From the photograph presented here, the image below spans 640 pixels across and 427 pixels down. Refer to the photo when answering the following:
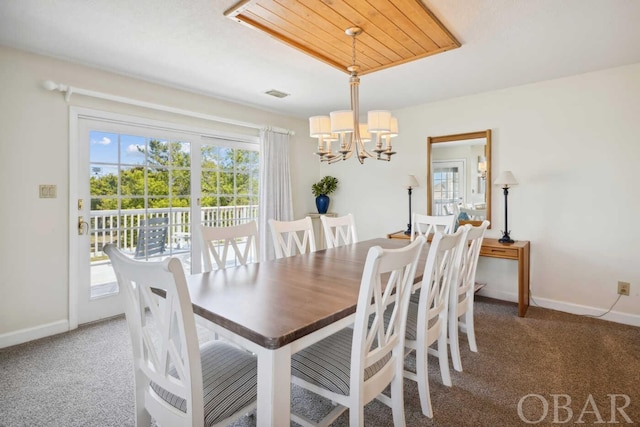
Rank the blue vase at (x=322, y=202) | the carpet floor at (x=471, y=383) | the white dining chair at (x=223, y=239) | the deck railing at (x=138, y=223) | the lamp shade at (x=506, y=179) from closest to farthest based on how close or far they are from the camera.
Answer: the carpet floor at (x=471, y=383) < the white dining chair at (x=223, y=239) < the deck railing at (x=138, y=223) < the lamp shade at (x=506, y=179) < the blue vase at (x=322, y=202)

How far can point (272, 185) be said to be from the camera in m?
4.28

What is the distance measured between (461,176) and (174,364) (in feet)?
11.8

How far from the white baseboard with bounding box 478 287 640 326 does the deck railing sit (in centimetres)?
322

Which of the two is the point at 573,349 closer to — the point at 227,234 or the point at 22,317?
the point at 227,234

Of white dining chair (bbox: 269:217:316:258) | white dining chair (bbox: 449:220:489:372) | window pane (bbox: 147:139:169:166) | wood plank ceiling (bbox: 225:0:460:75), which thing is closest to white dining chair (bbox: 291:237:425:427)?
white dining chair (bbox: 449:220:489:372)

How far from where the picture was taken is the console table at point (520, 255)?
10.0ft

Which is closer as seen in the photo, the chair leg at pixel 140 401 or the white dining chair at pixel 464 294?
the chair leg at pixel 140 401

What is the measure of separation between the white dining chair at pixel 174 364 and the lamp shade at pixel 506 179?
9.73 feet

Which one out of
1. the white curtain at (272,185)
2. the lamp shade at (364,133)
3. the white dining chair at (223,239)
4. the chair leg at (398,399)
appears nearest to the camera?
the chair leg at (398,399)

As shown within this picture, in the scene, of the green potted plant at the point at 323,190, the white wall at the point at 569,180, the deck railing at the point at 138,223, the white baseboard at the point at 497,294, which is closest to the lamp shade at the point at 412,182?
the white wall at the point at 569,180

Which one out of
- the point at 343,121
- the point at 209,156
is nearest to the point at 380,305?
the point at 343,121

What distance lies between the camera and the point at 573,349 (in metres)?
2.47

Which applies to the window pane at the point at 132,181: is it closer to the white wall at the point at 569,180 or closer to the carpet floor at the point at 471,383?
the carpet floor at the point at 471,383

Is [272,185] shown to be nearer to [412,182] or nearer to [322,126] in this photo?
[412,182]
